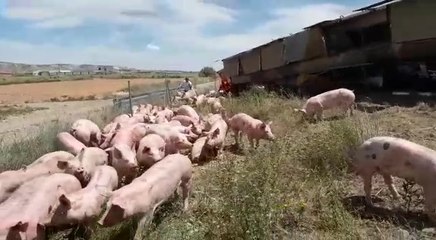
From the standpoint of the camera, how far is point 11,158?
933 centimetres

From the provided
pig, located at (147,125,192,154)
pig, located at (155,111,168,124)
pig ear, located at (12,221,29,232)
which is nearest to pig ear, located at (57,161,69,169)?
pig ear, located at (12,221,29,232)

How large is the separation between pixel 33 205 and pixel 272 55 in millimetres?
19370

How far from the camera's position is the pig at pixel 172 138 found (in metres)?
9.63

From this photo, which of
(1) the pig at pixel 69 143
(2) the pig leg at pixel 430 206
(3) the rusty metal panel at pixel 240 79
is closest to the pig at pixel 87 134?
(1) the pig at pixel 69 143

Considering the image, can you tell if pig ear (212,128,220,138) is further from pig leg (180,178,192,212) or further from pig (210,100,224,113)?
pig (210,100,224,113)

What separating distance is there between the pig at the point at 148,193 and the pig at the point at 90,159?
3.64 ft

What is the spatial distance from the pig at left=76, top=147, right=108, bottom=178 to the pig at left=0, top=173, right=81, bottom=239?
66 cm

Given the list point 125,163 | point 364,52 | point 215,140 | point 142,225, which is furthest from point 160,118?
point 364,52

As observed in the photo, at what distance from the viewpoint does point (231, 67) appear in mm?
29844

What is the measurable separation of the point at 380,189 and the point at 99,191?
389 centimetres

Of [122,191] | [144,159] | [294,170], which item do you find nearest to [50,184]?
[122,191]

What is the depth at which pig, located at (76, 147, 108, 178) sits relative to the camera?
7.10 meters

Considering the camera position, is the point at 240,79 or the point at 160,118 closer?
the point at 160,118

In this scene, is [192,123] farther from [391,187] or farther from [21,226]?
[21,226]
